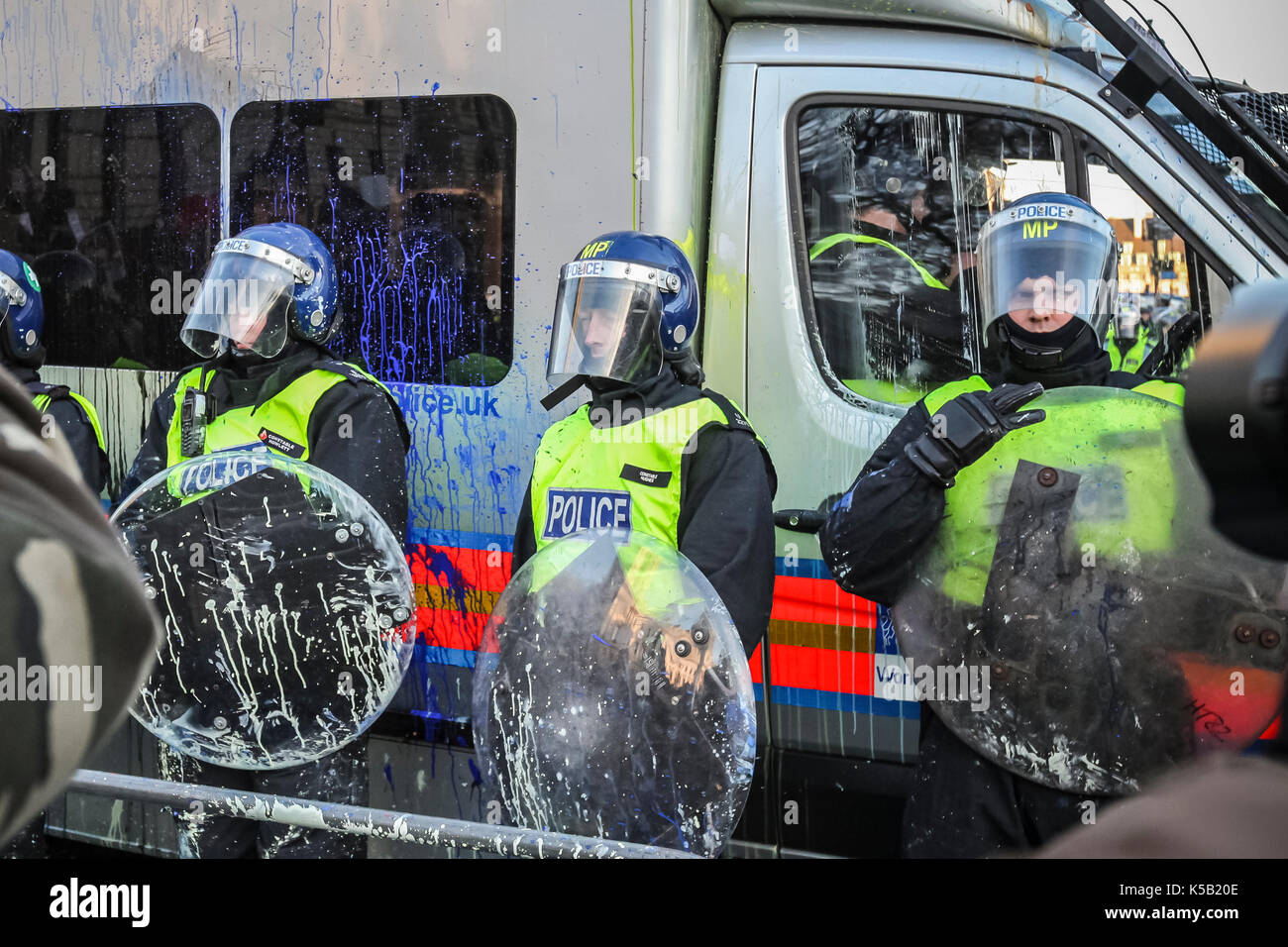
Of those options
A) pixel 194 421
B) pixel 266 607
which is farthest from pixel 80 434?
pixel 266 607

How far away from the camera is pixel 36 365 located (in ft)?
14.7

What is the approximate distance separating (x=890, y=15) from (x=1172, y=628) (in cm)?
198

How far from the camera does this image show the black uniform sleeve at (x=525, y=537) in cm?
333

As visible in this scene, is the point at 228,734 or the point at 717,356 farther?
the point at 717,356

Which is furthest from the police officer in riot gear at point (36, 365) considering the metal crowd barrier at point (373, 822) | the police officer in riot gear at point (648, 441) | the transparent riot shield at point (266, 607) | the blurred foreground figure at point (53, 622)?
the blurred foreground figure at point (53, 622)

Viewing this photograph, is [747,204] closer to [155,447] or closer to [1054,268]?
[1054,268]

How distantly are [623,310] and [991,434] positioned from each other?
40.6 inches

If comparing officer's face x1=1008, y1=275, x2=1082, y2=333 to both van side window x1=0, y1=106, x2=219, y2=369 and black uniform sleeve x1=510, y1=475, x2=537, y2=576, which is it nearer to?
black uniform sleeve x1=510, y1=475, x2=537, y2=576

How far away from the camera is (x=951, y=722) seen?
2.71 metres

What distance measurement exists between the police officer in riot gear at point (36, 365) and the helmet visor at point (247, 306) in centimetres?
69

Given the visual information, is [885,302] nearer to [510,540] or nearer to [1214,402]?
[510,540]
